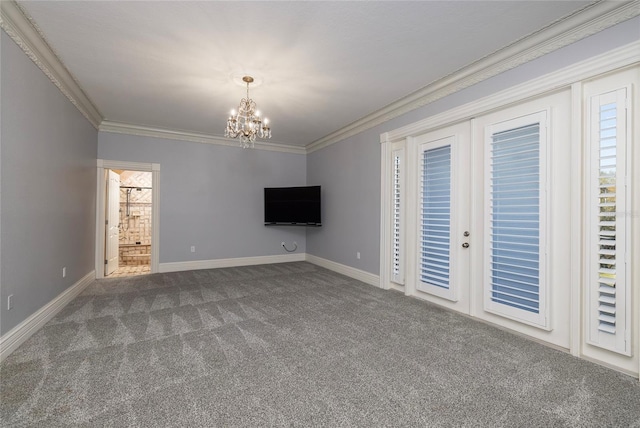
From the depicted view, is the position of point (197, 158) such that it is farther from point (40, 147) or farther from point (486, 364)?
point (486, 364)

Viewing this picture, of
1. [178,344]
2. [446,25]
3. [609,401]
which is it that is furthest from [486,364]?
[446,25]

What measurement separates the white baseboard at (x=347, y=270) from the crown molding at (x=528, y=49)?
8.14ft

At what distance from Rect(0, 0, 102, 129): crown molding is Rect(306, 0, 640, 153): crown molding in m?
3.82

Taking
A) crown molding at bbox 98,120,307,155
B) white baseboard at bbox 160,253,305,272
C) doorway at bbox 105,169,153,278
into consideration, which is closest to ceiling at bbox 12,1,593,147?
crown molding at bbox 98,120,307,155

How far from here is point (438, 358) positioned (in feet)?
7.54

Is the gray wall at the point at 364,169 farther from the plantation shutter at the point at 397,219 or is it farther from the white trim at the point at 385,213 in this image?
the plantation shutter at the point at 397,219

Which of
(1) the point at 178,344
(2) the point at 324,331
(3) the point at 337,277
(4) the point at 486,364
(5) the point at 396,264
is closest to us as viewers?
(4) the point at 486,364

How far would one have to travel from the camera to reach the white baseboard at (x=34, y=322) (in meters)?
2.29

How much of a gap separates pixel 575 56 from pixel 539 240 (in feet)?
5.05

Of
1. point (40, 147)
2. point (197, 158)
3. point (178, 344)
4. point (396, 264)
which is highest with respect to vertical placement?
point (197, 158)

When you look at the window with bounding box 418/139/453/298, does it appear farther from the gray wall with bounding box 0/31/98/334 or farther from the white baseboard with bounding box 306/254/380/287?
the gray wall with bounding box 0/31/98/334

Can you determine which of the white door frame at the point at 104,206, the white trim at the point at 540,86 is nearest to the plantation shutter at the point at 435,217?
the white trim at the point at 540,86

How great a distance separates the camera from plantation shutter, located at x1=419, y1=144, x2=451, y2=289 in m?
3.50

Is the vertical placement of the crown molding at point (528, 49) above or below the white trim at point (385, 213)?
above
